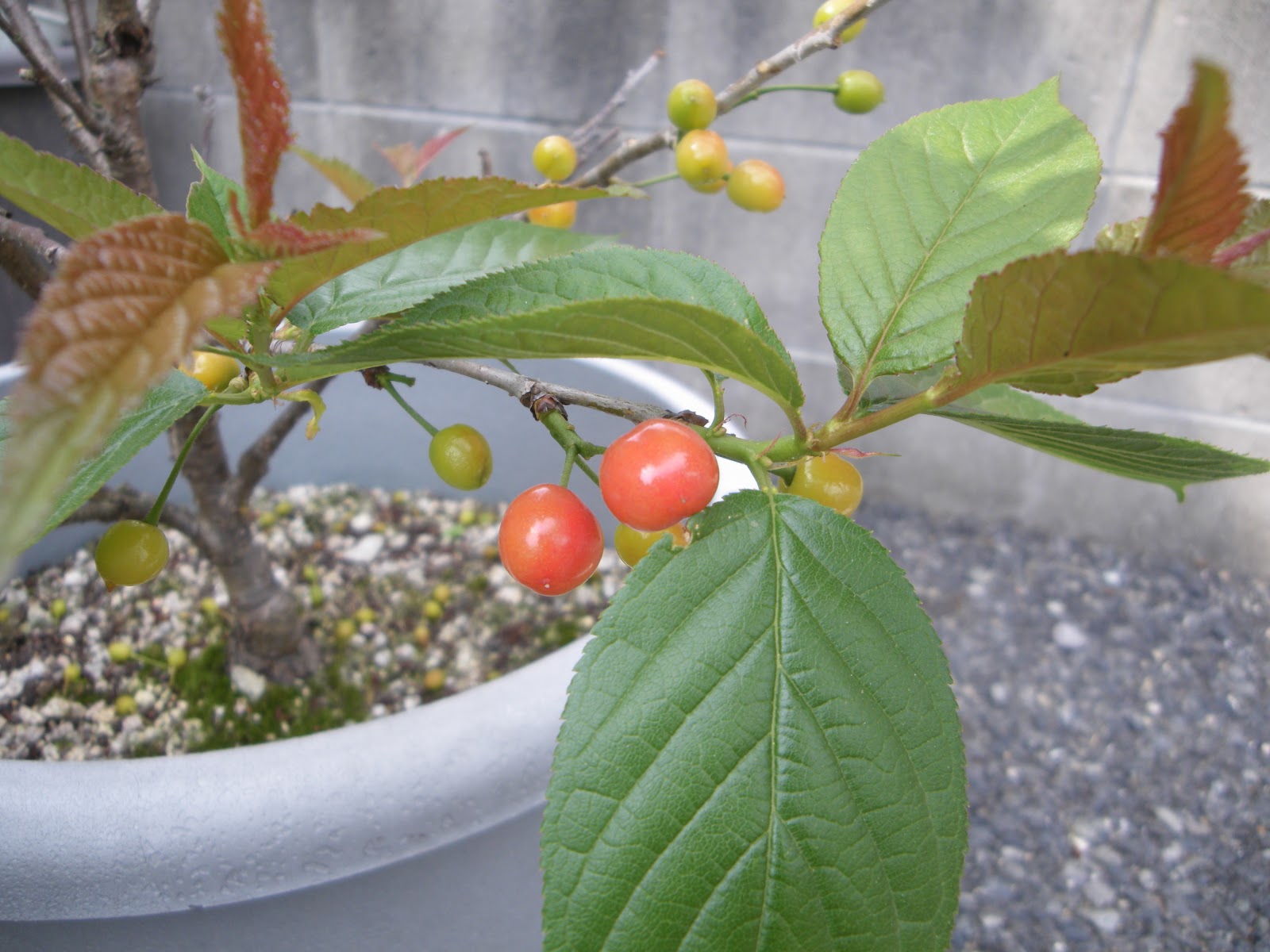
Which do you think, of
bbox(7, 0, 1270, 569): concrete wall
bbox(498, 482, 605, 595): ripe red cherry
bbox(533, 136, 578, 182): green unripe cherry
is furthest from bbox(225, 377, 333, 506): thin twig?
bbox(7, 0, 1270, 569): concrete wall

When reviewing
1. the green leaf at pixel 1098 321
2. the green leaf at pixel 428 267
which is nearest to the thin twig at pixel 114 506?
the green leaf at pixel 428 267

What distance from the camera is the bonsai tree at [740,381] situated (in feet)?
0.88

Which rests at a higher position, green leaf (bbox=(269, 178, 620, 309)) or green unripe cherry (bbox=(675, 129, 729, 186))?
green unripe cherry (bbox=(675, 129, 729, 186))

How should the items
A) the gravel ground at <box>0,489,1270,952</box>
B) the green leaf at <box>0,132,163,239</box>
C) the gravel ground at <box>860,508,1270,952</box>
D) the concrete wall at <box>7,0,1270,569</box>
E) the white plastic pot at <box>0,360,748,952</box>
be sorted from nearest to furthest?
the green leaf at <box>0,132,163,239</box> → the white plastic pot at <box>0,360,748,952</box> → the gravel ground at <box>0,489,1270,952</box> → the gravel ground at <box>860,508,1270,952</box> → the concrete wall at <box>7,0,1270,569</box>

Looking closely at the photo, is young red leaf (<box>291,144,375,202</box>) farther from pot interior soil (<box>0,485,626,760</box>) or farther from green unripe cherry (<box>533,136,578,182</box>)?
pot interior soil (<box>0,485,626,760</box>)

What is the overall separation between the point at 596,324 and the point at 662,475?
3.8 inches

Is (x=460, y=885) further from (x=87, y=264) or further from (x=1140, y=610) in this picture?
(x=1140, y=610)

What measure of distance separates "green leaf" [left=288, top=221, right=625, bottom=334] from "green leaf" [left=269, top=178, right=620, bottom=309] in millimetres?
109

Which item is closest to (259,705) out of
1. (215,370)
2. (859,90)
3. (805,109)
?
(215,370)

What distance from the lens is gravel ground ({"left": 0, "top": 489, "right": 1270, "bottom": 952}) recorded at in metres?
1.08

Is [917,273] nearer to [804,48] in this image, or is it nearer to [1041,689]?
[804,48]

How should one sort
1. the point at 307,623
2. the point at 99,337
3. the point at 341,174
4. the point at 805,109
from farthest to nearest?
the point at 805,109 → the point at 307,623 → the point at 341,174 → the point at 99,337

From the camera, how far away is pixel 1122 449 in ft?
1.30

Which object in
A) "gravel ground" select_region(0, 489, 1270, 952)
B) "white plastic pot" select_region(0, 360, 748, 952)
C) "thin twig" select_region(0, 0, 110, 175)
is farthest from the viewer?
"gravel ground" select_region(0, 489, 1270, 952)
